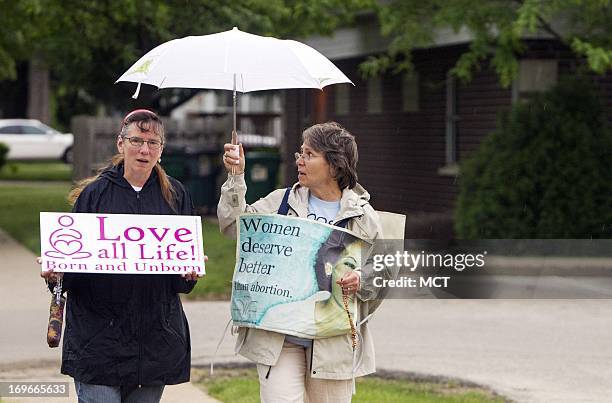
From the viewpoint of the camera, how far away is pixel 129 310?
4.93m

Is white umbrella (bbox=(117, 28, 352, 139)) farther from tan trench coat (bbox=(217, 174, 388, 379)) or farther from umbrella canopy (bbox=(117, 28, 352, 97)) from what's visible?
tan trench coat (bbox=(217, 174, 388, 379))

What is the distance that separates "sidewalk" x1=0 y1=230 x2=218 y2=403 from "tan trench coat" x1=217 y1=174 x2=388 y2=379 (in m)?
2.79

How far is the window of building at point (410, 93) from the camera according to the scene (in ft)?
72.4

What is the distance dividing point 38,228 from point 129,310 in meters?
14.6

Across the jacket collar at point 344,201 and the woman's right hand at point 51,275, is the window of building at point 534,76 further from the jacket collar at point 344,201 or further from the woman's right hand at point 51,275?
the woman's right hand at point 51,275

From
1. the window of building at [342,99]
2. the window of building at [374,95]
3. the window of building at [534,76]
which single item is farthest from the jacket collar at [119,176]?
the window of building at [342,99]

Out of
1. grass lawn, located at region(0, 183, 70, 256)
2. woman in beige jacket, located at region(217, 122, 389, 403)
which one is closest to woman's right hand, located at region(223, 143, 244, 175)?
woman in beige jacket, located at region(217, 122, 389, 403)

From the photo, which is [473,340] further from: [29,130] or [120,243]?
[29,130]

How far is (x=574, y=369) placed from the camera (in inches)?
369

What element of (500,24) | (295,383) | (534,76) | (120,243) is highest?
(500,24)

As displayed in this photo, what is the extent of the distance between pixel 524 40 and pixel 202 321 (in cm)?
862

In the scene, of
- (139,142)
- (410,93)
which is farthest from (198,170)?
A: (139,142)

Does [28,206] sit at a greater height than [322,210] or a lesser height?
lesser

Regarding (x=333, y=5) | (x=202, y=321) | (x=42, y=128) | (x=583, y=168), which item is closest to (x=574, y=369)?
(x=202, y=321)
